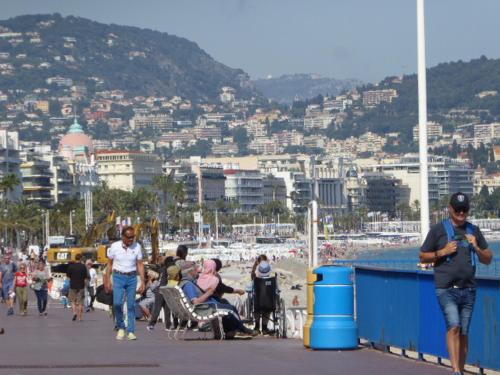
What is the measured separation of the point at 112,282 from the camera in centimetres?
2117

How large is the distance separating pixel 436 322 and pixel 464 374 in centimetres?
120

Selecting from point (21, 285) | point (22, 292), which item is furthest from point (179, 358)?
point (21, 285)

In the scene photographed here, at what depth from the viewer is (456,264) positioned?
1396cm

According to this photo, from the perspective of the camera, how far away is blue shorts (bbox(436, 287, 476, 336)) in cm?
1405

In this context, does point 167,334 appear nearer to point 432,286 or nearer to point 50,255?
point 432,286

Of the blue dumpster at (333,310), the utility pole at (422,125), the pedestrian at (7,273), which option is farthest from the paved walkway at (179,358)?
the pedestrian at (7,273)

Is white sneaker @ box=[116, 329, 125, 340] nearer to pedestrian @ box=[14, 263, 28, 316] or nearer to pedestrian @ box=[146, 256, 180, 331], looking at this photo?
pedestrian @ box=[146, 256, 180, 331]

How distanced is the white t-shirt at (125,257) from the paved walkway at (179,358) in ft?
2.97

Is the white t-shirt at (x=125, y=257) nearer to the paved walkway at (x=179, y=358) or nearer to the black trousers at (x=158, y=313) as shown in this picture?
the paved walkway at (x=179, y=358)

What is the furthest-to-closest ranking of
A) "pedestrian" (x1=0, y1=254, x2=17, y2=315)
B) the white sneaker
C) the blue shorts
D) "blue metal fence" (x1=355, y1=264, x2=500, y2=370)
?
"pedestrian" (x1=0, y1=254, x2=17, y2=315), the white sneaker, "blue metal fence" (x1=355, y1=264, x2=500, y2=370), the blue shorts

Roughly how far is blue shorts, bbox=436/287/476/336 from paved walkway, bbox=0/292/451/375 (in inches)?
62.7

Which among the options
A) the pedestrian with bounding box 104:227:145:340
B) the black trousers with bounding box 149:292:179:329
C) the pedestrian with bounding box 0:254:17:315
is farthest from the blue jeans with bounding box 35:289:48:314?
the pedestrian with bounding box 104:227:145:340

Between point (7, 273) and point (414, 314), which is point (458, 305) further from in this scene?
point (7, 273)

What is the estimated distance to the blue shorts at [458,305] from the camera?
1405 centimetres
